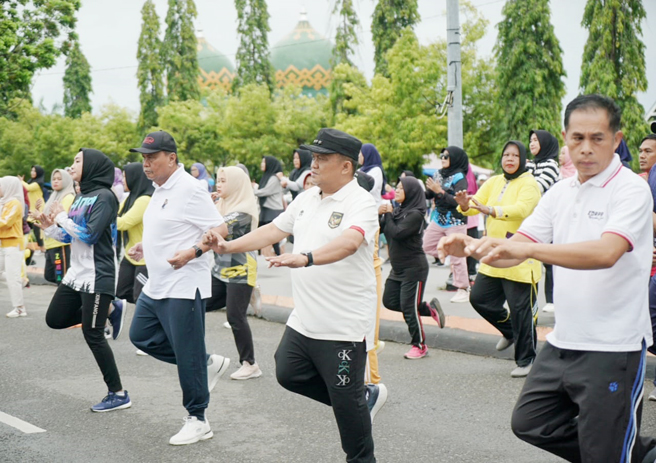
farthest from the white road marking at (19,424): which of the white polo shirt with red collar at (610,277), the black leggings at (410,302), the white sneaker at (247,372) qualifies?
the white polo shirt with red collar at (610,277)

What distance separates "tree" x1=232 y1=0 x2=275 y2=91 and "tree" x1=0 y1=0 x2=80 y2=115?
1313 inches

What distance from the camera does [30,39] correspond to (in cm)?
1638

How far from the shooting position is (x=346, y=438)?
3.88 meters

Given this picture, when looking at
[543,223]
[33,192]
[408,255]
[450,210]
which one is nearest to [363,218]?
[543,223]

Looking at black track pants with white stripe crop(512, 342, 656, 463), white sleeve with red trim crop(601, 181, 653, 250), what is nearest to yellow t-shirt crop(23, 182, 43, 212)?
black track pants with white stripe crop(512, 342, 656, 463)

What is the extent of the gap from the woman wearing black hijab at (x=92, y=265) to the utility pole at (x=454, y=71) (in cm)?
749

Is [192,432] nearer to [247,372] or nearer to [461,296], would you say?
[247,372]

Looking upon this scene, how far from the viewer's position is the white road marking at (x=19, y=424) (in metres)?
5.30

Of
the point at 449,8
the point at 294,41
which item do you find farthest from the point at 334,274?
the point at 294,41

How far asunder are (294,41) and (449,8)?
4928cm

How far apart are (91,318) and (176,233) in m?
1.18

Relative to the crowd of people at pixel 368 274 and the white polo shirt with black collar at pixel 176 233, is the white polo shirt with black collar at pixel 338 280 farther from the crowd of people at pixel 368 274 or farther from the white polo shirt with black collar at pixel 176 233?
the white polo shirt with black collar at pixel 176 233

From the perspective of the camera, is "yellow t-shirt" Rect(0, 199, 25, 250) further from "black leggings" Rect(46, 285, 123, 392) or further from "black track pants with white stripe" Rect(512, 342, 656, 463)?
"black track pants with white stripe" Rect(512, 342, 656, 463)

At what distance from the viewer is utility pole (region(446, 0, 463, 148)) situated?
40.4ft
